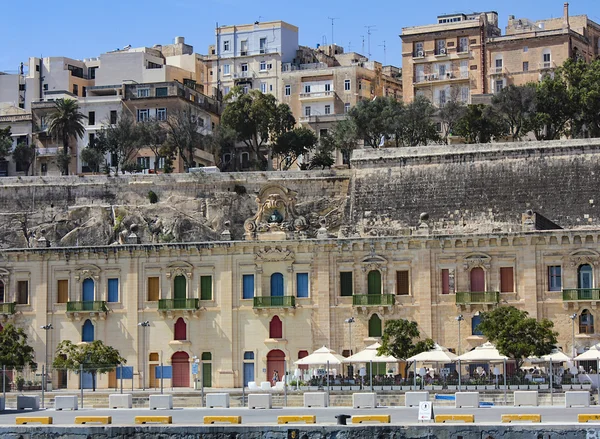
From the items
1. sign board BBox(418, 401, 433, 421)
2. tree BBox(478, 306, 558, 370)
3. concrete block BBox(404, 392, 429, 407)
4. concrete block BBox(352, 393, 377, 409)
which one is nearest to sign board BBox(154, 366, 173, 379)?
tree BBox(478, 306, 558, 370)

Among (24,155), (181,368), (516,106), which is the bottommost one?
(181,368)

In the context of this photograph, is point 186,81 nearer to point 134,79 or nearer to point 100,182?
point 134,79

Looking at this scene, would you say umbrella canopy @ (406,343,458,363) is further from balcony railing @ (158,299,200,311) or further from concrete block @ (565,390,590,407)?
balcony railing @ (158,299,200,311)

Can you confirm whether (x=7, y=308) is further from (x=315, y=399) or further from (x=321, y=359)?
(x=315, y=399)

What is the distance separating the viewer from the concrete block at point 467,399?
5506 centimetres

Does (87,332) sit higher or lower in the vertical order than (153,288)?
lower

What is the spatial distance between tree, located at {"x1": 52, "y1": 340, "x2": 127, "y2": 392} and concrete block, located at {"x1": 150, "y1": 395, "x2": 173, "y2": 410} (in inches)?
408

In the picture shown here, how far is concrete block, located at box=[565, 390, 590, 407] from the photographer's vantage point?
5491 cm

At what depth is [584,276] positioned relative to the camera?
70.2 metres

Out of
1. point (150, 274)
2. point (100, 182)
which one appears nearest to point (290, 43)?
point (100, 182)

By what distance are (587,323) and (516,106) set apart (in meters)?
21.3

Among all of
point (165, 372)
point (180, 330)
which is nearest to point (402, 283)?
point (180, 330)

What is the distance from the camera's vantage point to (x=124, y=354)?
75000 mm

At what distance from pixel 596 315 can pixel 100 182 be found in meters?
31.0
